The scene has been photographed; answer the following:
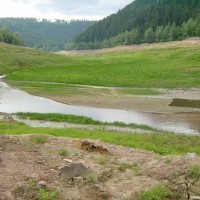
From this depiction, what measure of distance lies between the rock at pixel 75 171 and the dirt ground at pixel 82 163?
0.61 feet

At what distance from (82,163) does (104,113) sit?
23912 millimetres

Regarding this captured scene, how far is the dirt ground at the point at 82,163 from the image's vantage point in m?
12.9

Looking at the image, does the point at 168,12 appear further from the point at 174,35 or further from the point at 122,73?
the point at 122,73

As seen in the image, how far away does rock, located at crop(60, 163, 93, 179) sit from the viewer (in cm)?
1412

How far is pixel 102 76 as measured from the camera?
7181cm

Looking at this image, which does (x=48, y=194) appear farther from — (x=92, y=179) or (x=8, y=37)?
(x=8, y=37)

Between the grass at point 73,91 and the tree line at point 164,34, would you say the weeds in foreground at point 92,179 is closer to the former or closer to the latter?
the grass at point 73,91

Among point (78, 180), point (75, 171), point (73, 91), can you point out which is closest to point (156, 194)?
point (78, 180)

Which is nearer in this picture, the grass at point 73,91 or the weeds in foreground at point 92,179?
the weeds in foreground at point 92,179

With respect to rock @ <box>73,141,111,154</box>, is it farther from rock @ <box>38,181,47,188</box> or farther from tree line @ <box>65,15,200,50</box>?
tree line @ <box>65,15,200,50</box>

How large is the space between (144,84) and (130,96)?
35.6ft

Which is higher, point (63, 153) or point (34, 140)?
point (34, 140)

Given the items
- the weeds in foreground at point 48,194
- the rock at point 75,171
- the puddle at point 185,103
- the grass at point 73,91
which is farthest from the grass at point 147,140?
the grass at point 73,91

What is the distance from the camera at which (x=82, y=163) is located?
51.8 feet
